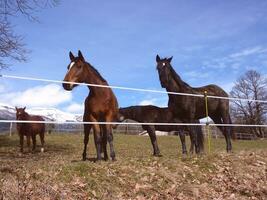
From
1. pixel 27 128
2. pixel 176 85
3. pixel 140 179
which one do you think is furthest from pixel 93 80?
pixel 27 128

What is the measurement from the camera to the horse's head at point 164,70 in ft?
35.6

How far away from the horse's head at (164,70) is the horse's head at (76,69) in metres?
3.19

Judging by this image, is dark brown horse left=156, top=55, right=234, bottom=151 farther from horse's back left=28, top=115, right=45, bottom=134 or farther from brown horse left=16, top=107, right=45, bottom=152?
horse's back left=28, top=115, right=45, bottom=134

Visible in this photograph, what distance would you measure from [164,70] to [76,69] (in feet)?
11.6

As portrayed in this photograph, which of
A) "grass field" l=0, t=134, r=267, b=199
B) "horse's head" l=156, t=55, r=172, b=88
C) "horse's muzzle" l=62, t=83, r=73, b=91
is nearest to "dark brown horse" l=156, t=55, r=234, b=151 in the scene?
"horse's head" l=156, t=55, r=172, b=88

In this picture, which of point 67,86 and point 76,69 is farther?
point 76,69

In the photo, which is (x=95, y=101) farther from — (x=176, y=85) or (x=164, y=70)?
(x=176, y=85)

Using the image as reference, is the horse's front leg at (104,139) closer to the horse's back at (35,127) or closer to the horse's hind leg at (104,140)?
the horse's hind leg at (104,140)

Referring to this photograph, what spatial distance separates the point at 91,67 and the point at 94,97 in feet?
2.61

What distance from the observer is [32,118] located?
16.0 meters

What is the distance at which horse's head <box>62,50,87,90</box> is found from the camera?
26.0ft

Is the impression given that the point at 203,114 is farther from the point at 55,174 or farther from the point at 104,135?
the point at 55,174

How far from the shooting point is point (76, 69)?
8070mm

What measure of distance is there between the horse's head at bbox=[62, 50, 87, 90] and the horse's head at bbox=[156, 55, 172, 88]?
3188 mm
